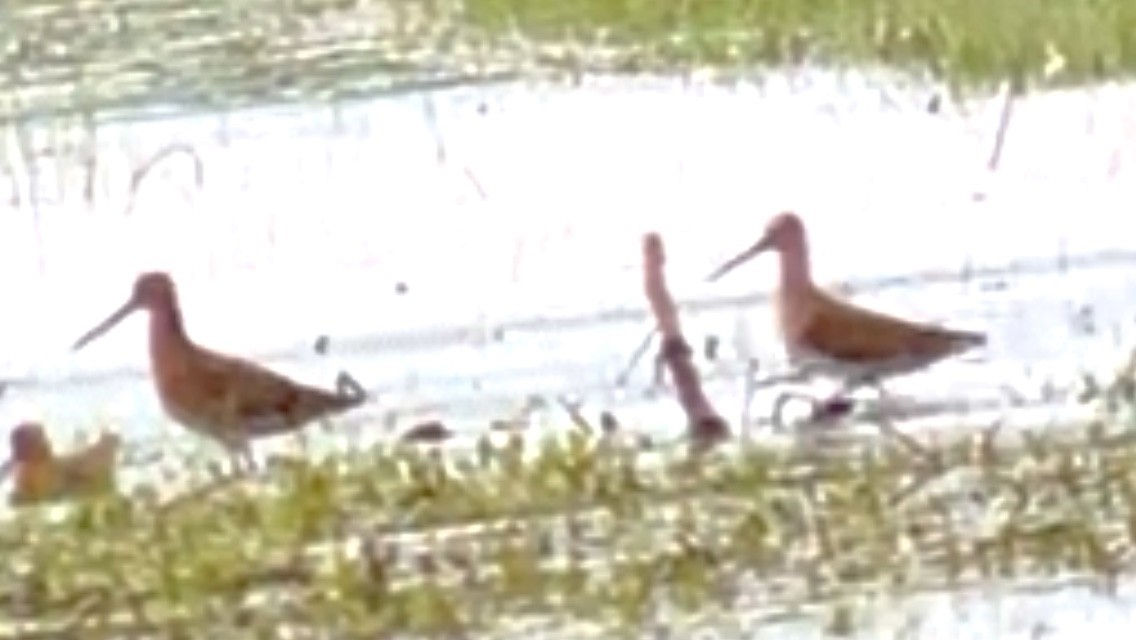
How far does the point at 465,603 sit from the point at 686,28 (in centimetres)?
1066

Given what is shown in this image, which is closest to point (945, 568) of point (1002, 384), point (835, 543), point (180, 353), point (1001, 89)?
point (835, 543)

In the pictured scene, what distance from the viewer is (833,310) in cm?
1112

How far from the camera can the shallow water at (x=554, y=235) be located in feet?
38.2

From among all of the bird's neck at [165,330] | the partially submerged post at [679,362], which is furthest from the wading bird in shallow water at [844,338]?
the bird's neck at [165,330]

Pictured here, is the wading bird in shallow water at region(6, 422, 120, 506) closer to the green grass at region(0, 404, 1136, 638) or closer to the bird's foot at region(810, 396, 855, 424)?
the green grass at region(0, 404, 1136, 638)

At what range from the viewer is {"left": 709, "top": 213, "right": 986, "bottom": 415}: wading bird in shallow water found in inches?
424

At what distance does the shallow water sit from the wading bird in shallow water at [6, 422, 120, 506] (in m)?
0.85

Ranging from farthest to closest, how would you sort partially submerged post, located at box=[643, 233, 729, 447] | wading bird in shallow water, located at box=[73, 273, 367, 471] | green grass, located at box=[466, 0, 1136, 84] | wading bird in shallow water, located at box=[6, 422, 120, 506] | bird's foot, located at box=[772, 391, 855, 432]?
green grass, located at box=[466, 0, 1136, 84] → wading bird in shallow water, located at box=[73, 273, 367, 471] → bird's foot, located at box=[772, 391, 855, 432] → partially submerged post, located at box=[643, 233, 729, 447] → wading bird in shallow water, located at box=[6, 422, 120, 506]

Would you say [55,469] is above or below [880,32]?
below

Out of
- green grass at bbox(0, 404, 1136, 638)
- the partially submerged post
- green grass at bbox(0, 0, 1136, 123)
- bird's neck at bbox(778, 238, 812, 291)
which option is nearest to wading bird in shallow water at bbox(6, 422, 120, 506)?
green grass at bbox(0, 404, 1136, 638)

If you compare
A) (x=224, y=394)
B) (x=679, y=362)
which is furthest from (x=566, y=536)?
(x=224, y=394)

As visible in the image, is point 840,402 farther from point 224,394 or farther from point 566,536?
point 566,536

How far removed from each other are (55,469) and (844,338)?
200 cm

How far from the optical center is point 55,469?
991 centimetres
